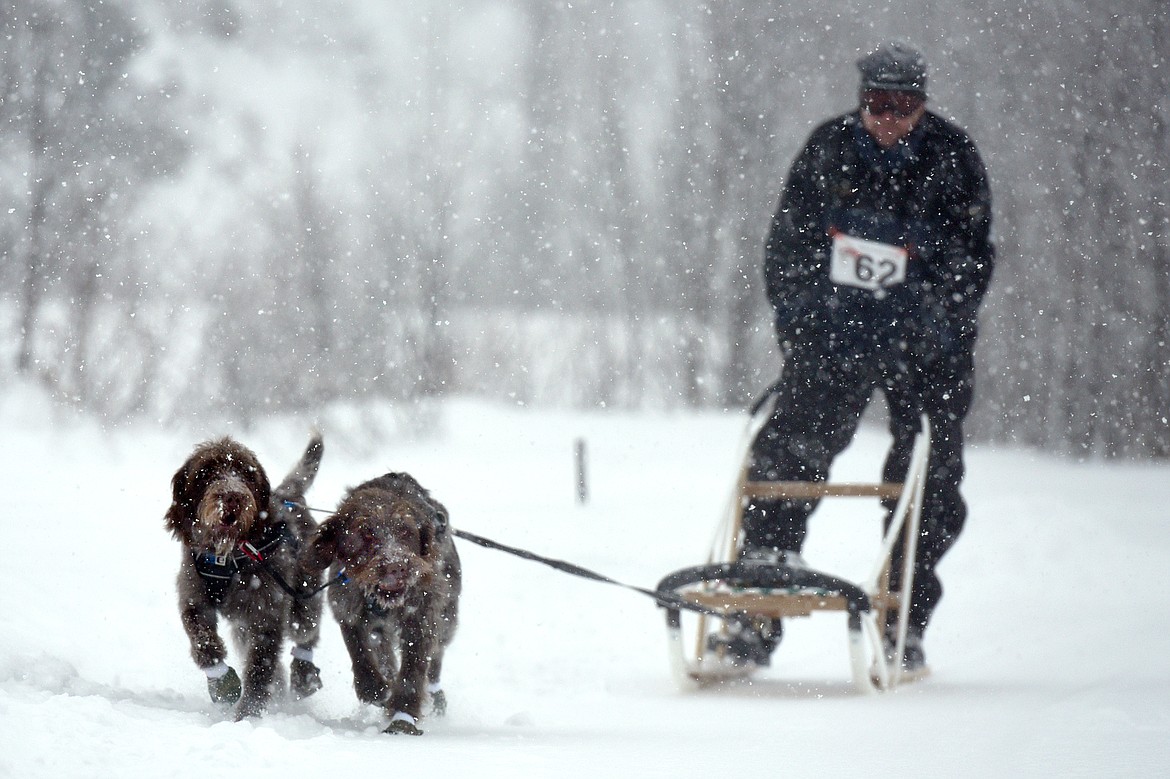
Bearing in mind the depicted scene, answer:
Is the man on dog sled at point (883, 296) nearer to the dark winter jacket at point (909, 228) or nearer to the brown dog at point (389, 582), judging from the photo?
the dark winter jacket at point (909, 228)

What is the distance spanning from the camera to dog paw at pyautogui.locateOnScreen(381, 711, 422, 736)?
11.9 ft

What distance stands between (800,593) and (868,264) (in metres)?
1.45

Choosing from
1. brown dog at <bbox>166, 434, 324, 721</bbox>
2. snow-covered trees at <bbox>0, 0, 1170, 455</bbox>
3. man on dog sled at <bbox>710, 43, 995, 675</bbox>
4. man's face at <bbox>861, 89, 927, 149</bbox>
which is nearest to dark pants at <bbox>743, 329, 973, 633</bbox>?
man on dog sled at <bbox>710, 43, 995, 675</bbox>

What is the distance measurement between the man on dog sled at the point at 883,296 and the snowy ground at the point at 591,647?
73 cm

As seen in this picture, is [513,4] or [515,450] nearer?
[515,450]

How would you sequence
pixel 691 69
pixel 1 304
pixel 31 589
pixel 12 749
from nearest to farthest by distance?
pixel 12 749, pixel 31 589, pixel 1 304, pixel 691 69

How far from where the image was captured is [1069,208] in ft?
46.1

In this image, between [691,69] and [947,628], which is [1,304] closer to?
[691,69]

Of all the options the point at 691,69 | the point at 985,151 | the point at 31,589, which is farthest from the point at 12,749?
the point at 691,69

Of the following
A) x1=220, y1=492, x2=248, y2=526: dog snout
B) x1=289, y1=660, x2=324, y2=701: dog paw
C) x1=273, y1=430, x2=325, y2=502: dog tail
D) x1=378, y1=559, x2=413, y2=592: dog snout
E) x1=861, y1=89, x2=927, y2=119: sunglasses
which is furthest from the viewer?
x1=861, y1=89, x2=927, y2=119: sunglasses

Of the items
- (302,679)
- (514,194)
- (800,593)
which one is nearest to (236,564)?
(302,679)

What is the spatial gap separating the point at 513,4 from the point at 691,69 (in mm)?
2836

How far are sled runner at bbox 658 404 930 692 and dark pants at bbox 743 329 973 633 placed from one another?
0.15 metres

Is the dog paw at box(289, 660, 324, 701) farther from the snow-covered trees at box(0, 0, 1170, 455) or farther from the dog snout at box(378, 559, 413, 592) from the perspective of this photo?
the snow-covered trees at box(0, 0, 1170, 455)
